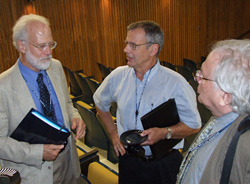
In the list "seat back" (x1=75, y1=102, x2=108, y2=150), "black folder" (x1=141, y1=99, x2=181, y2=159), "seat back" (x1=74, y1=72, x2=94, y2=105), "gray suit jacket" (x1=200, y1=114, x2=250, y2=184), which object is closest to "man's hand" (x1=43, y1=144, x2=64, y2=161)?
"black folder" (x1=141, y1=99, x2=181, y2=159)

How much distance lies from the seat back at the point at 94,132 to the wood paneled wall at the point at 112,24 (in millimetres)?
3932

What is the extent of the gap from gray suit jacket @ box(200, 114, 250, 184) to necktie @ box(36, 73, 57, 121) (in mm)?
1200

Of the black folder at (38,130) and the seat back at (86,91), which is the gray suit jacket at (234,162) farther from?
the seat back at (86,91)

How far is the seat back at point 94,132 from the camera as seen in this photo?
271 centimetres

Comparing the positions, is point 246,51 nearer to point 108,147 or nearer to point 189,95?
point 189,95

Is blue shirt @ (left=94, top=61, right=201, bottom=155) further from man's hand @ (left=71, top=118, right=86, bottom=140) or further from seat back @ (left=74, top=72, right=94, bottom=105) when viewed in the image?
seat back @ (left=74, top=72, right=94, bottom=105)

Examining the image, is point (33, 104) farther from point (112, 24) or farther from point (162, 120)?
point (112, 24)

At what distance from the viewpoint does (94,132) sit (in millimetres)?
2885

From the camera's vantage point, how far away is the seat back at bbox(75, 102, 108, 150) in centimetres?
271

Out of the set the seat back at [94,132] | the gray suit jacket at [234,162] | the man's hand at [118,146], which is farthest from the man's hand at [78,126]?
the gray suit jacket at [234,162]

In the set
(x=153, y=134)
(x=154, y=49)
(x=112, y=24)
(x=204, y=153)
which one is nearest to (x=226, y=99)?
(x=204, y=153)

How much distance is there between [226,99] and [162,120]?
2.03ft

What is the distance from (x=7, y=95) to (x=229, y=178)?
1430mm

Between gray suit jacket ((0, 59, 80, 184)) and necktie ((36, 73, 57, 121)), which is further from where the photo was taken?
necktie ((36, 73, 57, 121))
